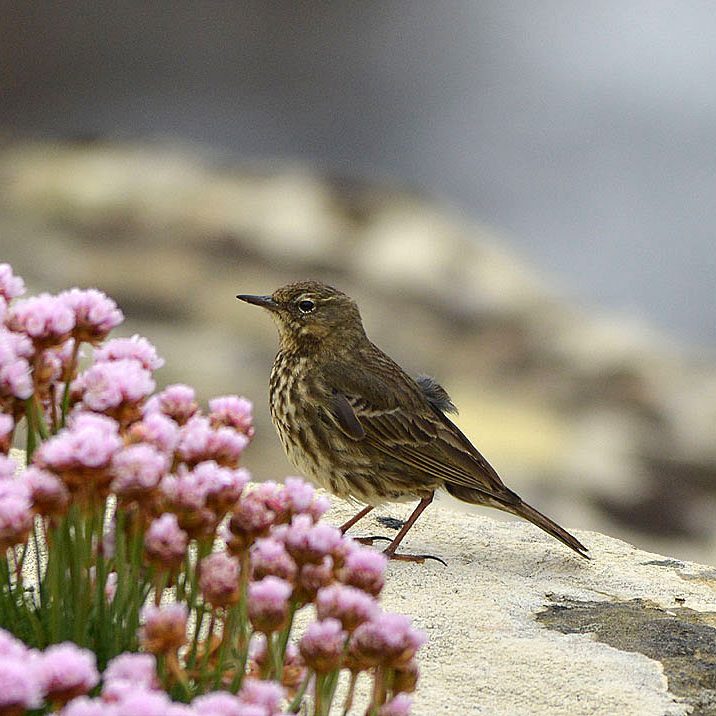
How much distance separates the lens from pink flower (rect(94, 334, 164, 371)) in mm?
2549

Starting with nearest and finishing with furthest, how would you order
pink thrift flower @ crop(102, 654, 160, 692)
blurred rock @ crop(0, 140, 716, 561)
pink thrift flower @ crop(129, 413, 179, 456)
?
pink thrift flower @ crop(102, 654, 160, 692) → pink thrift flower @ crop(129, 413, 179, 456) → blurred rock @ crop(0, 140, 716, 561)

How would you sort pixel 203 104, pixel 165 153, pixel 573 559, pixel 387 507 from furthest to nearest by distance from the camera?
pixel 203 104 → pixel 165 153 → pixel 387 507 → pixel 573 559

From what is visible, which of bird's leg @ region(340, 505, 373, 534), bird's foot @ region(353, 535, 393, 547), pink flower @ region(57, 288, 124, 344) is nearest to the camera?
pink flower @ region(57, 288, 124, 344)

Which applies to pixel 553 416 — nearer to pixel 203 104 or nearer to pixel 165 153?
pixel 165 153

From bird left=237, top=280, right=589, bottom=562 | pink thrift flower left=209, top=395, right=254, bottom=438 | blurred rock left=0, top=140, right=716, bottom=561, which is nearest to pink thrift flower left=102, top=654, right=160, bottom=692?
pink thrift flower left=209, top=395, right=254, bottom=438

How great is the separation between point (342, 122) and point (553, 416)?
7.20m

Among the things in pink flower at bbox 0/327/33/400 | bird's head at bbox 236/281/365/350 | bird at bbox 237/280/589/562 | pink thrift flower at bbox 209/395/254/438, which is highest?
bird's head at bbox 236/281/365/350

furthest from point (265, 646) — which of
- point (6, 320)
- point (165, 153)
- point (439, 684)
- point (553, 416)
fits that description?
point (165, 153)

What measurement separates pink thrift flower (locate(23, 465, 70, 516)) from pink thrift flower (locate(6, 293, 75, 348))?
1.19 feet

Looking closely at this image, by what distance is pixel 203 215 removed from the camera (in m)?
11.6

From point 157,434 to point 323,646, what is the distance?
1.56 feet

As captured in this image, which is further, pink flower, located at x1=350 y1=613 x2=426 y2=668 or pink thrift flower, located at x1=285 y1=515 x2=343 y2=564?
pink thrift flower, located at x1=285 y1=515 x2=343 y2=564

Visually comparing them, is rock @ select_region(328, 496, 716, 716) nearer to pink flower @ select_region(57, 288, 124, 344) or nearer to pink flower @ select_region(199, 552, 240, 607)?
pink flower @ select_region(199, 552, 240, 607)

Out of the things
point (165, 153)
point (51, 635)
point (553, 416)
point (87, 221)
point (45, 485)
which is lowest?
point (51, 635)
